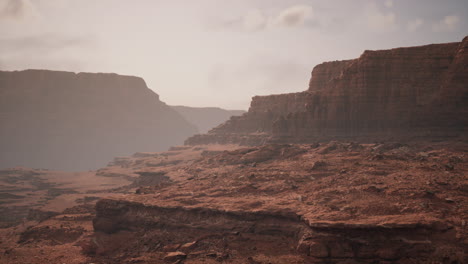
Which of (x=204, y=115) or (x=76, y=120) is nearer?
(x=76, y=120)

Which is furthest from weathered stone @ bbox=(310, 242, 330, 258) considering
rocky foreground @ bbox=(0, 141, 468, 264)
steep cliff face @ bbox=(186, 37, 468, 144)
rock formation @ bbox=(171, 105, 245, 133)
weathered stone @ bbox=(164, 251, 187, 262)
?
rock formation @ bbox=(171, 105, 245, 133)

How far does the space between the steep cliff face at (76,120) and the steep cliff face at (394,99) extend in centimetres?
8788

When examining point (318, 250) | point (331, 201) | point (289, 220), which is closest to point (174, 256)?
point (289, 220)

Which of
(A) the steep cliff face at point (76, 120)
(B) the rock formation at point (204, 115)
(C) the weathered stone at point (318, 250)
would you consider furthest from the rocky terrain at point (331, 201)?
(B) the rock formation at point (204, 115)

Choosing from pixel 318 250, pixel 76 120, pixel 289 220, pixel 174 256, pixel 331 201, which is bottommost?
pixel 174 256

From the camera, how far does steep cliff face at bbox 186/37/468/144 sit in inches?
1168

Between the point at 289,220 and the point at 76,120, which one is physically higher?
the point at 76,120

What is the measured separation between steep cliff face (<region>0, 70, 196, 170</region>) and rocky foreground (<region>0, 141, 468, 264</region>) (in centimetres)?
8761

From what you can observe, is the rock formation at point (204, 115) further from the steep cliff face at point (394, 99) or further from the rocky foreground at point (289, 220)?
the rocky foreground at point (289, 220)

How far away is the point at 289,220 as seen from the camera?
15.0 meters

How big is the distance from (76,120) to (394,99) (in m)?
104

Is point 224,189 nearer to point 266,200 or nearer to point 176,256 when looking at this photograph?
point 266,200

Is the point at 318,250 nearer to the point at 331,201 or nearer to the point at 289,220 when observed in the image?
the point at 289,220

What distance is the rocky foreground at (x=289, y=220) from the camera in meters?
11.9
